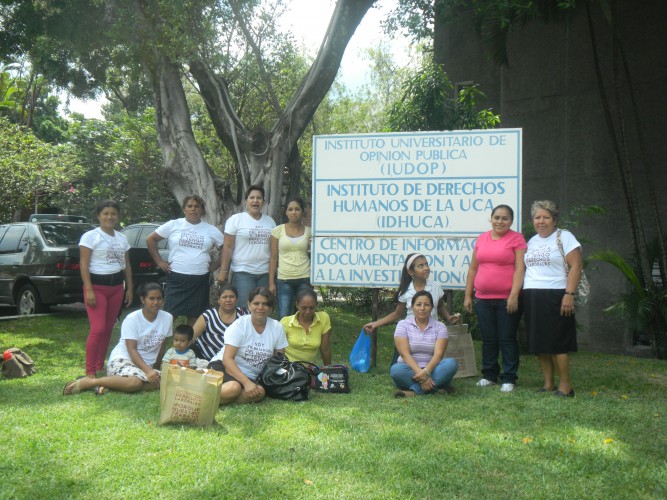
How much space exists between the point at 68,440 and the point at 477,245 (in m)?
3.97

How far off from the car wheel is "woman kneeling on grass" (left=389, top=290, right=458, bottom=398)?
8.02 m

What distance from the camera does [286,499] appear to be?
12.3 ft

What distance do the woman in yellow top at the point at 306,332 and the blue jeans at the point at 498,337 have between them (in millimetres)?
1453

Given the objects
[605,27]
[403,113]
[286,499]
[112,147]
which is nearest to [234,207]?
[403,113]

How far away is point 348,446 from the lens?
468 centimetres

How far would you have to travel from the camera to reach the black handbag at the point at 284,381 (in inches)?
238

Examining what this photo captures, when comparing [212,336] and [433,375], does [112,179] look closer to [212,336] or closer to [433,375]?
[212,336]

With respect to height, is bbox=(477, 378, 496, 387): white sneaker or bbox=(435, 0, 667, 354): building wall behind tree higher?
bbox=(435, 0, 667, 354): building wall behind tree

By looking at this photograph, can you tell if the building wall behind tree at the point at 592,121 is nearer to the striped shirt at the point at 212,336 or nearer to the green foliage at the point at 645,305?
the green foliage at the point at 645,305

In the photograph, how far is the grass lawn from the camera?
155 inches

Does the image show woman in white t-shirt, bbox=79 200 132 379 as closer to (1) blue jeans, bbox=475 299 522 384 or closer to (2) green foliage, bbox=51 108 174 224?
(1) blue jeans, bbox=475 299 522 384

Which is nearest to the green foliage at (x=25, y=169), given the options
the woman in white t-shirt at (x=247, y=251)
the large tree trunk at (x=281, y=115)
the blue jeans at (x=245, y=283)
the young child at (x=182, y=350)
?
the large tree trunk at (x=281, y=115)

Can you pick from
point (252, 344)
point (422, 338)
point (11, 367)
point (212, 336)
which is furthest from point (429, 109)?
point (11, 367)

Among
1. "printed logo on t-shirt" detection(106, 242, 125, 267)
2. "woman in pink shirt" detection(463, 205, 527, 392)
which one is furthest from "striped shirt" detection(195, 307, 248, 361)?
"woman in pink shirt" detection(463, 205, 527, 392)
